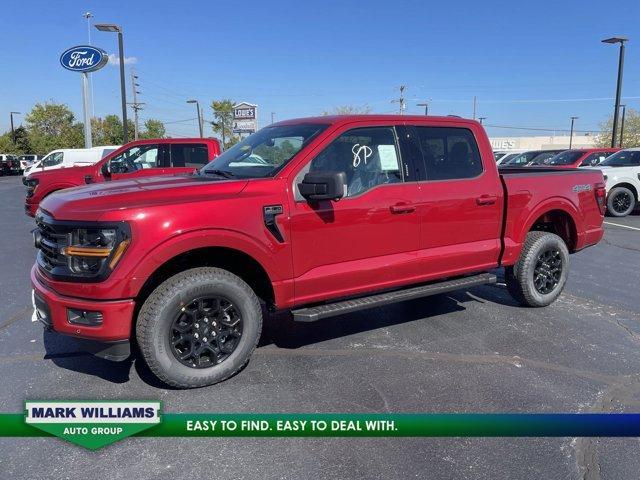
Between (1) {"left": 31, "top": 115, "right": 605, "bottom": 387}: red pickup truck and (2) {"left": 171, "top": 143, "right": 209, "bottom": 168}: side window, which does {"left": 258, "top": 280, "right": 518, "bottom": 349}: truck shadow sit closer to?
(1) {"left": 31, "top": 115, "right": 605, "bottom": 387}: red pickup truck

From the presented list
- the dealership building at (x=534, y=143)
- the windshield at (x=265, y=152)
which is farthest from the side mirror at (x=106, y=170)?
the dealership building at (x=534, y=143)

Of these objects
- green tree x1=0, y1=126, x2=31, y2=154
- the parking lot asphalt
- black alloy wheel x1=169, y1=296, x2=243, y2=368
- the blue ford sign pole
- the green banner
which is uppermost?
the blue ford sign pole

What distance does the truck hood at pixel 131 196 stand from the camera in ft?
11.0

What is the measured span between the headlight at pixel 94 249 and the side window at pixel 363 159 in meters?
1.53

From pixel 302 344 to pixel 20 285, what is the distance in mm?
4028

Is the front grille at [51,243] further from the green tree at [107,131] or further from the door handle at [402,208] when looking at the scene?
the green tree at [107,131]

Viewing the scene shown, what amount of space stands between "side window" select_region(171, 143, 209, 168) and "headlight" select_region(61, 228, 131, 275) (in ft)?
25.3

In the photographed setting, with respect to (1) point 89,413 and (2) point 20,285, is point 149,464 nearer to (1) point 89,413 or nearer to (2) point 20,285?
(1) point 89,413

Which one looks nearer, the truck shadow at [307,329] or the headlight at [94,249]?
the headlight at [94,249]

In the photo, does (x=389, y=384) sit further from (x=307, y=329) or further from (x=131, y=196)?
(x=131, y=196)

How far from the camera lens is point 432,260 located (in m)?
4.59

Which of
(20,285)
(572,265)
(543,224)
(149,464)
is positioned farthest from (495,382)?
(20,285)

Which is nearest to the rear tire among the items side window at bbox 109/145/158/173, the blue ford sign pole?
side window at bbox 109/145/158/173

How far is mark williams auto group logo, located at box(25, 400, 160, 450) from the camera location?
1447 mm
